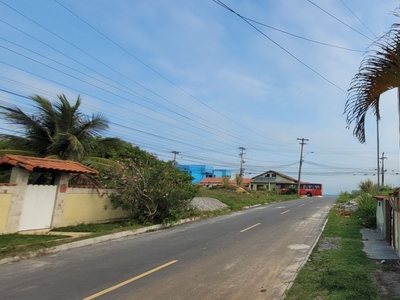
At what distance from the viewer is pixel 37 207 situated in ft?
43.2

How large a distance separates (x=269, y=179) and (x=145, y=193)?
255 ft

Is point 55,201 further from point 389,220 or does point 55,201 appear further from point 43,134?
point 389,220

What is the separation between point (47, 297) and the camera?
5.91m

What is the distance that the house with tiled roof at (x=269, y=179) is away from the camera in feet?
293

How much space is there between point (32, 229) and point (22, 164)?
8.42 feet

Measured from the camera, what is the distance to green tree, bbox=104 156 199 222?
→ 53.9ft

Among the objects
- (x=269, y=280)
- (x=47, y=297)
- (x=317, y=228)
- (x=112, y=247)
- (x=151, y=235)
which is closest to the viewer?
(x=47, y=297)

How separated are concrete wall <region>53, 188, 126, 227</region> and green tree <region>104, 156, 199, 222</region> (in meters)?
0.64

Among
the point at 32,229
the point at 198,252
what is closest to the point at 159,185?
the point at 32,229

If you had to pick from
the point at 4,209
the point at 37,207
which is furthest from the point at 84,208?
the point at 4,209

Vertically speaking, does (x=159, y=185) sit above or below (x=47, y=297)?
above

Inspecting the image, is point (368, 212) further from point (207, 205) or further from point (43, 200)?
point (43, 200)

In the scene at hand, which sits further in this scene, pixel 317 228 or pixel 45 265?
pixel 317 228

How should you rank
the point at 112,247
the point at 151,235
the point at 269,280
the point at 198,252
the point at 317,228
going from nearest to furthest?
the point at 269,280 < the point at 198,252 < the point at 112,247 < the point at 151,235 < the point at 317,228
